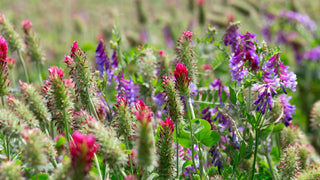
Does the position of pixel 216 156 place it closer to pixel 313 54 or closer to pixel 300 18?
pixel 313 54

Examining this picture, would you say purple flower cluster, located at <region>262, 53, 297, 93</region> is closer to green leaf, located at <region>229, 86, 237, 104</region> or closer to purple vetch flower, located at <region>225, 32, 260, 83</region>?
purple vetch flower, located at <region>225, 32, 260, 83</region>

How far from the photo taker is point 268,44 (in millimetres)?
1870

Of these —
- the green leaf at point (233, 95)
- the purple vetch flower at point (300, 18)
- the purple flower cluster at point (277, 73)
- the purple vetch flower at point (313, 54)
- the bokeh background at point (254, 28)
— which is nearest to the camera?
the purple flower cluster at point (277, 73)

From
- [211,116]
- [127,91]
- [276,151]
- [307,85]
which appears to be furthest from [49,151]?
[307,85]

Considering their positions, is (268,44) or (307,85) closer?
(268,44)

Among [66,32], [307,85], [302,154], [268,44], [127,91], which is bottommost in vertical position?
[302,154]

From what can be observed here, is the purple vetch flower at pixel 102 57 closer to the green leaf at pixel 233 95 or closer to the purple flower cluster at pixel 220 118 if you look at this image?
the purple flower cluster at pixel 220 118

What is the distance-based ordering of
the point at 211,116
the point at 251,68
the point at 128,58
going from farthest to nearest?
the point at 128,58
the point at 211,116
the point at 251,68

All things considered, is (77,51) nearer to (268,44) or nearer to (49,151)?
(49,151)

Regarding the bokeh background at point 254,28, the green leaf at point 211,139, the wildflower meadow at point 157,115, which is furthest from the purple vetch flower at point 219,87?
the green leaf at point 211,139

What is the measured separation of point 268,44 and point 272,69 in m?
0.20

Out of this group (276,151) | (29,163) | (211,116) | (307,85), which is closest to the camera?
(29,163)

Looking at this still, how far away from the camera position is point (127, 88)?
2236mm

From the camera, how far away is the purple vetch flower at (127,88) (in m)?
2.20
